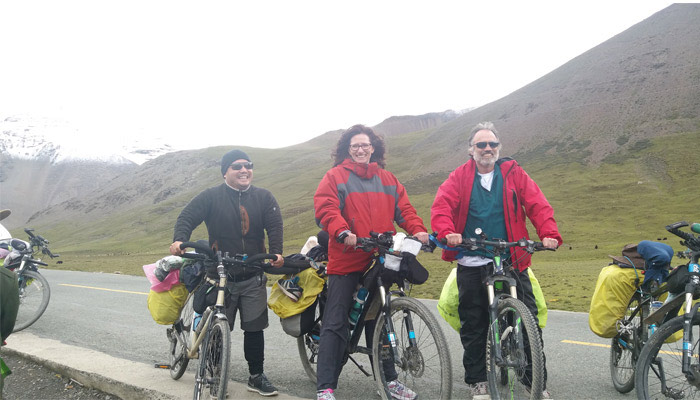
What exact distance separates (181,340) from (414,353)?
285cm

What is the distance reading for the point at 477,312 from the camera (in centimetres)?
499

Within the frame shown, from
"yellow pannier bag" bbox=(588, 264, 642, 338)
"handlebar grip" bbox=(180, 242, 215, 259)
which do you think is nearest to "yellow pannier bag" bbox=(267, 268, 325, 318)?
"handlebar grip" bbox=(180, 242, 215, 259)

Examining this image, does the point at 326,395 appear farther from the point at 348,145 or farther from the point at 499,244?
the point at 348,145

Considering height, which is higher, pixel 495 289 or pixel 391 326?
pixel 495 289

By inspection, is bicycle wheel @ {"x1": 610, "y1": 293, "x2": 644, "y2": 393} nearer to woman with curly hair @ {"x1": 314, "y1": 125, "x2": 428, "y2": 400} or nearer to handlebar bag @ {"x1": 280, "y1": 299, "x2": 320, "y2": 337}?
woman with curly hair @ {"x1": 314, "y1": 125, "x2": 428, "y2": 400}

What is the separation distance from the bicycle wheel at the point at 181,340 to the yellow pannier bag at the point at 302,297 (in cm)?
104

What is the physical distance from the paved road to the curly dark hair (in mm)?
2458

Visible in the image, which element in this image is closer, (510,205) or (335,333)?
(335,333)

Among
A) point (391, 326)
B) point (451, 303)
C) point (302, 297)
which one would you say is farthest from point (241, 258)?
point (451, 303)

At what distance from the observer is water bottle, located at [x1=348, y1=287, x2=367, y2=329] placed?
493 cm

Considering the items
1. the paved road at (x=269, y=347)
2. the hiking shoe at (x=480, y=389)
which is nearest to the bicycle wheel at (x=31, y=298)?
the paved road at (x=269, y=347)

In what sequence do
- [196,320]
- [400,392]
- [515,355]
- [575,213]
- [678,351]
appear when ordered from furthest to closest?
[575,213]
[196,320]
[400,392]
[678,351]
[515,355]

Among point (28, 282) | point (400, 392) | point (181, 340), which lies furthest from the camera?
point (28, 282)

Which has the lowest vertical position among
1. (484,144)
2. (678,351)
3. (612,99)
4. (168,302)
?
(678,351)
